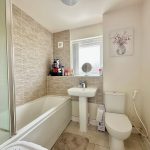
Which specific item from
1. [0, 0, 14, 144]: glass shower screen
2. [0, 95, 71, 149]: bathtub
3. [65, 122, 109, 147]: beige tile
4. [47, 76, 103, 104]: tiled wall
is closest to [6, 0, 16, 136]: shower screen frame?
[0, 0, 14, 144]: glass shower screen

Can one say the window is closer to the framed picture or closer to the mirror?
the mirror

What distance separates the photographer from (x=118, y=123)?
1.39m

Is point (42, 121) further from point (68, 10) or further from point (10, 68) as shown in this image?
point (68, 10)

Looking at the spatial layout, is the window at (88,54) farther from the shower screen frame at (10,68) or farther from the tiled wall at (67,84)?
the shower screen frame at (10,68)

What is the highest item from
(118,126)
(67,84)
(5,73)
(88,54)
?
(88,54)

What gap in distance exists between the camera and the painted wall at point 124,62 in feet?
5.76

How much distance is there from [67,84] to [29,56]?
1.01 meters

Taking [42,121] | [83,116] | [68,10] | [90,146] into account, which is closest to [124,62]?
[83,116]

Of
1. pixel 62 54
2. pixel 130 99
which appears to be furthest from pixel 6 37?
pixel 130 99

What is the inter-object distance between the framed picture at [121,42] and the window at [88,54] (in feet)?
1.60

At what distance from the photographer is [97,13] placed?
1899mm

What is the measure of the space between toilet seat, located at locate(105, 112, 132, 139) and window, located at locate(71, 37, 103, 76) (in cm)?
113

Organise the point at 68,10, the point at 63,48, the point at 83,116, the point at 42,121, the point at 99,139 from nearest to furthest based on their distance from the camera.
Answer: the point at 42,121 → the point at 99,139 → the point at 68,10 → the point at 83,116 → the point at 63,48

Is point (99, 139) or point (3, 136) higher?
point (3, 136)
